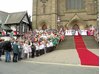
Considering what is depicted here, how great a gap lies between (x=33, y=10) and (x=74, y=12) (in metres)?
9.34

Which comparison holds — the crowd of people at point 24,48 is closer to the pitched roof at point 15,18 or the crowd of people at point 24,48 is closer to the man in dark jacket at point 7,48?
the man in dark jacket at point 7,48

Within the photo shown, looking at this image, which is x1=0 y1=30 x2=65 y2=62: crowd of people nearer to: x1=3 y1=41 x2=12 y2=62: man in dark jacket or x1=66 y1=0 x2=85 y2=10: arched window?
x1=3 y1=41 x2=12 y2=62: man in dark jacket

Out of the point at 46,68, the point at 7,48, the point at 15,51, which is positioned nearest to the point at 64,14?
the point at 15,51

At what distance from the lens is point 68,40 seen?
115 feet

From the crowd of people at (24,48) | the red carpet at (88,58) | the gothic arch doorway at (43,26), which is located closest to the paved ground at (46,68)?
the red carpet at (88,58)

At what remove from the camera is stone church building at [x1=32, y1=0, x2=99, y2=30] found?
5138cm

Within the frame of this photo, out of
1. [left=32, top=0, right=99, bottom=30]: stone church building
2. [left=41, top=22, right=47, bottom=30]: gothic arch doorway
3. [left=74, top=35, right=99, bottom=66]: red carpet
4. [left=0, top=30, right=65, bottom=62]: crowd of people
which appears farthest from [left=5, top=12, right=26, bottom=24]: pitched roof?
[left=0, top=30, right=65, bottom=62]: crowd of people

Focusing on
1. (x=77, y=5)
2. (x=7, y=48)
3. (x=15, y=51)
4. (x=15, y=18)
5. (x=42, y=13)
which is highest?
(x=77, y=5)

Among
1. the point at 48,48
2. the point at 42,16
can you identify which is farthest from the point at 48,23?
the point at 48,48

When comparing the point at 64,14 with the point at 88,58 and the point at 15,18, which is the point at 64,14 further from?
the point at 88,58

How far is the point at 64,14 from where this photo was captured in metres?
53.2

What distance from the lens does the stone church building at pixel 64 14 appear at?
2023 inches

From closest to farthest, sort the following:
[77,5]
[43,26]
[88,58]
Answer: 1. [88,58]
2. [77,5]
3. [43,26]

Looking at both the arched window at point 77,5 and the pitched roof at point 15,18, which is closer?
the pitched roof at point 15,18
